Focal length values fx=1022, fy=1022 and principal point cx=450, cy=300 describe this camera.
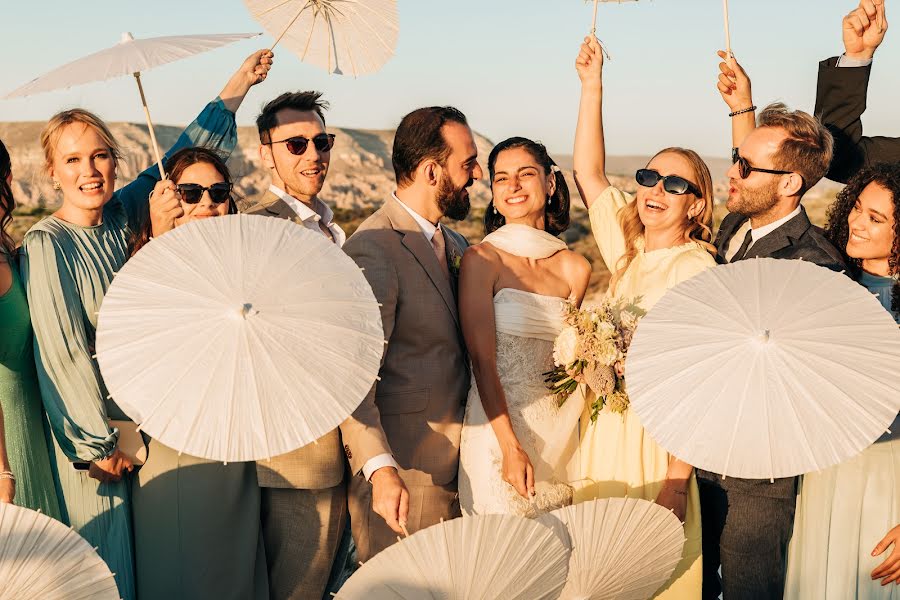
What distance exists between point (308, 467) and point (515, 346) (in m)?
1.16

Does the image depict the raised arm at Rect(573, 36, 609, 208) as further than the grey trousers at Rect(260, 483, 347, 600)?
Yes

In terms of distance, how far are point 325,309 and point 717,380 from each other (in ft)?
5.14

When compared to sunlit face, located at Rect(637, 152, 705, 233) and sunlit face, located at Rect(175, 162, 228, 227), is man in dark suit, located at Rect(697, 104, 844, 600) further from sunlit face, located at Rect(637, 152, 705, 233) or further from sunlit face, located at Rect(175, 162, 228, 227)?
sunlit face, located at Rect(175, 162, 228, 227)

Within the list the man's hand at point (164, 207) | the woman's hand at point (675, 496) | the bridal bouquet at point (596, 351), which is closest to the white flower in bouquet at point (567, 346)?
the bridal bouquet at point (596, 351)

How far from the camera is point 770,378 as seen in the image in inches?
157

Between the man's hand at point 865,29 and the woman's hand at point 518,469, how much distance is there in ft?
10.9

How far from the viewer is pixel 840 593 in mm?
5043

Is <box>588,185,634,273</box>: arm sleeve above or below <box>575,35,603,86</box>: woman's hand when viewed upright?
below

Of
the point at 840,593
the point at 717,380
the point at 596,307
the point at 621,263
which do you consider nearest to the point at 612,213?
the point at 621,263

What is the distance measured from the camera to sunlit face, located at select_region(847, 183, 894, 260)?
5059mm

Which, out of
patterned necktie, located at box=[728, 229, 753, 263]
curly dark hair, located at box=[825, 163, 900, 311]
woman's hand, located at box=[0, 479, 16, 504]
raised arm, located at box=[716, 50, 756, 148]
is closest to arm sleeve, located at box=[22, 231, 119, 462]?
woman's hand, located at box=[0, 479, 16, 504]

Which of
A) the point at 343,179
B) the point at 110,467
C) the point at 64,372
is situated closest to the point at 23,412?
the point at 64,372

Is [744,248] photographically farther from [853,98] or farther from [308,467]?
[308,467]

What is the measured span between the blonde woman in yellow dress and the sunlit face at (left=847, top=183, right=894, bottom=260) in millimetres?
712
